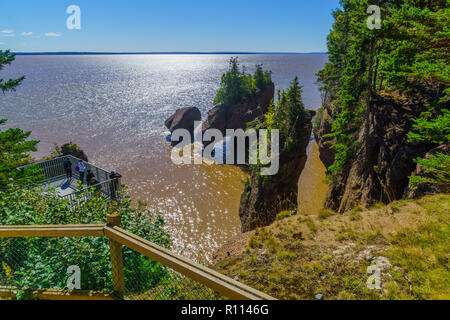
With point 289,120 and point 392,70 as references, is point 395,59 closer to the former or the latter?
point 392,70

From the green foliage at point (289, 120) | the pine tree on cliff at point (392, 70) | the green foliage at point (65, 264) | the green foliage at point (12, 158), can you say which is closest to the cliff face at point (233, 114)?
the pine tree on cliff at point (392, 70)

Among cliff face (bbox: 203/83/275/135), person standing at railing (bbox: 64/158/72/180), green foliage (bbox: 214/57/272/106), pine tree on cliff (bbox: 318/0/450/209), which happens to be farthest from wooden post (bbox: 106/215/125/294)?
green foliage (bbox: 214/57/272/106)

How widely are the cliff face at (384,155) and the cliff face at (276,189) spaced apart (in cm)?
346

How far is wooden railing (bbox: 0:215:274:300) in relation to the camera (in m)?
2.46

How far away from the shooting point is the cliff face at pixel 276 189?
1541cm

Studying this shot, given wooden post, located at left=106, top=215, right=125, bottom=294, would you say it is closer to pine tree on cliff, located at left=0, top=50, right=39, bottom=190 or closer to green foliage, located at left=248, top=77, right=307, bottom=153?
pine tree on cliff, located at left=0, top=50, right=39, bottom=190

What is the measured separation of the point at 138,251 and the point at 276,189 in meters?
13.4

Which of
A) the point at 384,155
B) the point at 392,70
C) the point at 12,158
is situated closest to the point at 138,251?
the point at 384,155

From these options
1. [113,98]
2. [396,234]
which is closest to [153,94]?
[113,98]

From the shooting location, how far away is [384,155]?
460 inches
